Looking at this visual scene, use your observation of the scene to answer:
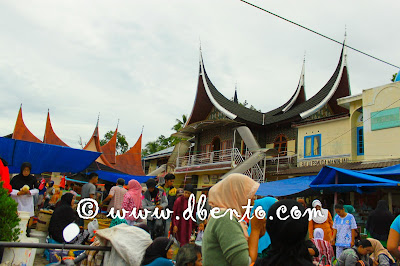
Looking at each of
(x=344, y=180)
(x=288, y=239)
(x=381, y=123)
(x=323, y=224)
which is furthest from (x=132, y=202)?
(x=381, y=123)

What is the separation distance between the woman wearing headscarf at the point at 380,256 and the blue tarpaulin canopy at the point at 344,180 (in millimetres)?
3668

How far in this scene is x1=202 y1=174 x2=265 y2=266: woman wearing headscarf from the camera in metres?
2.07

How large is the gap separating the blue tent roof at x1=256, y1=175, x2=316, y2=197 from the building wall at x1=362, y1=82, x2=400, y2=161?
8.66 ft

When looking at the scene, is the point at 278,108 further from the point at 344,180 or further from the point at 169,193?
the point at 169,193

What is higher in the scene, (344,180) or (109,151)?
(109,151)

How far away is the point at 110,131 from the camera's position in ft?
144

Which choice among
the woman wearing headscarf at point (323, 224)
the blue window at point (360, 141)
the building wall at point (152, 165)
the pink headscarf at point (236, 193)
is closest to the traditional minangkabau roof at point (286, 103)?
the blue window at point (360, 141)

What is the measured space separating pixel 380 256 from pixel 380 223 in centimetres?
98

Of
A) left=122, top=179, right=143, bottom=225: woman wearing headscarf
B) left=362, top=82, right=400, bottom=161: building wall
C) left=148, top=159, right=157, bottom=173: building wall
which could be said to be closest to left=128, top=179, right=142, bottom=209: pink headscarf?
left=122, top=179, right=143, bottom=225: woman wearing headscarf

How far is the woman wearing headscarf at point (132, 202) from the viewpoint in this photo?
19.3 ft

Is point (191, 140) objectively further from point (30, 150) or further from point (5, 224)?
point (5, 224)

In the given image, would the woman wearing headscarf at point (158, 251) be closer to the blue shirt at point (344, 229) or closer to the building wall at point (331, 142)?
the blue shirt at point (344, 229)

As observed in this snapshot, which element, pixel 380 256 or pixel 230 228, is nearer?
pixel 230 228

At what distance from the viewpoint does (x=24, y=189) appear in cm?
508
